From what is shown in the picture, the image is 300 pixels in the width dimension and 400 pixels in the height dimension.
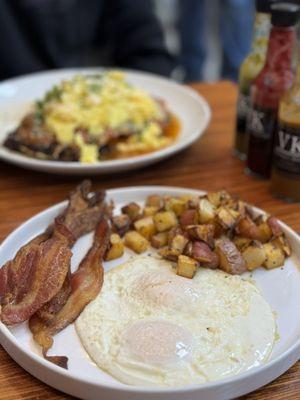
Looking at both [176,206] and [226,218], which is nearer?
[226,218]

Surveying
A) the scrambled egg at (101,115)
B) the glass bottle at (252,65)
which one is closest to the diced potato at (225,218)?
the glass bottle at (252,65)

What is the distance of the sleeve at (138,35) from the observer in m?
3.36

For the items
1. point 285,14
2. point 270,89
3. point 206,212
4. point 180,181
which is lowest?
point 180,181

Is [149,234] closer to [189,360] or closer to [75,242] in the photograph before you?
[75,242]

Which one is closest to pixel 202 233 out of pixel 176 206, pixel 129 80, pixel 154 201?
pixel 176 206

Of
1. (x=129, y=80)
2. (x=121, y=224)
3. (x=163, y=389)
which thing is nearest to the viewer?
(x=163, y=389)

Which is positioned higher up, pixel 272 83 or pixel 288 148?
pixel 272 83

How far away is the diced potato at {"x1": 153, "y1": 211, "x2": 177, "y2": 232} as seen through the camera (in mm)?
1541

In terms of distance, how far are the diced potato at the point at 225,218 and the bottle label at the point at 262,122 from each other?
1.41ft

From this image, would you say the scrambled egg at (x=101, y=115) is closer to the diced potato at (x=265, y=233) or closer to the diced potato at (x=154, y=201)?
the diced potato at (x=154, y=201)

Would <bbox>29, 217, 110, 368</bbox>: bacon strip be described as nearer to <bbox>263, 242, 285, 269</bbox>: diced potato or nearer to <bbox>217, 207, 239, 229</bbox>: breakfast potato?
<bbox>217, 207, 239, 229</bbox>: breakfast potato

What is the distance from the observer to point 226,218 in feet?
4.84

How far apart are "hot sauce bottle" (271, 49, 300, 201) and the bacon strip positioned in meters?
0.61

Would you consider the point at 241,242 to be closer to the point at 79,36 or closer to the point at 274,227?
the point at 274,227
